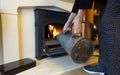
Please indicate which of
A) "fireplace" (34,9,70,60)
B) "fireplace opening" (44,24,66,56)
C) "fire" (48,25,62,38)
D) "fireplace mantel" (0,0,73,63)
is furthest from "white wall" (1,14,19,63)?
"fire" (48,25,62,38)

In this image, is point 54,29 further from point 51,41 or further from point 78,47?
point 78,47

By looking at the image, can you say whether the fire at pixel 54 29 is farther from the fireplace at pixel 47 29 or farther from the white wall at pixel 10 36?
the white wall at pixel 10 36

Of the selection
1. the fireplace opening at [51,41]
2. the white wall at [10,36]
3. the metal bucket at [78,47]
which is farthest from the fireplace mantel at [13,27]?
the metal bucket at [78,47]

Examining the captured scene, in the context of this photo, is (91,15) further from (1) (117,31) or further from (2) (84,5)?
(1) (117,31)

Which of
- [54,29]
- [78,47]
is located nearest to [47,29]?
[54,29]

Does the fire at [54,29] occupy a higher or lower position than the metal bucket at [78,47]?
higher

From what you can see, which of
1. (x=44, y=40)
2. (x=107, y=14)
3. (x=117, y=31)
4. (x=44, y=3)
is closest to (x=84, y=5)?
(x=107, y=14)

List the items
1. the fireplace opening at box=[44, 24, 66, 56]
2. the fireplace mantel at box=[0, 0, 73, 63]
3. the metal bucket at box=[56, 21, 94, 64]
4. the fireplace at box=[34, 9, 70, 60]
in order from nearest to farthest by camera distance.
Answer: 1. the metal bucket at box=[56, 21, 94, 64]
2. the fireplace mantel at box=[0, 0, 73, 63]
3. the fireplace at box=[34, 9, 70, 60]
4. the fireplace opening at box=[44, 24, 66, 56]

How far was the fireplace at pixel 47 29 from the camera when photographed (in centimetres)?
156

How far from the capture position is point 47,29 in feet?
5.72

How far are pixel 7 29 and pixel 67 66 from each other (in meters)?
0.57

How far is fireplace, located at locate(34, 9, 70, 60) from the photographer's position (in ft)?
5.13

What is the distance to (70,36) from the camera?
121 centimetres

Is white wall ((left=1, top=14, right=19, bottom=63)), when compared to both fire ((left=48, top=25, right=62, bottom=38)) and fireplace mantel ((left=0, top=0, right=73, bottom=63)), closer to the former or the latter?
fireplace mantel ((left=0, top=0, right=73, bottom=63))
